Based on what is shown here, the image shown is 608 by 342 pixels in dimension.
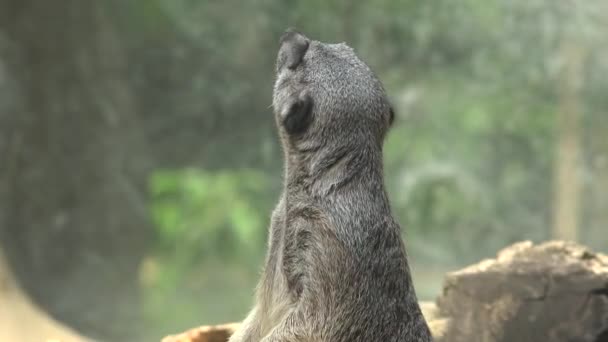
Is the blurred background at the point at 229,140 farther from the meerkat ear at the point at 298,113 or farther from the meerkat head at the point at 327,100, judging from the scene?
the meerkat ear at the point at 298,113

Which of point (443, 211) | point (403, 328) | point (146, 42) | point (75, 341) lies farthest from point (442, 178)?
point (403, 328)

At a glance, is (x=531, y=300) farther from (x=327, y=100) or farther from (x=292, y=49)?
(x=292, y=49)

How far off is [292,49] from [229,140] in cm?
526

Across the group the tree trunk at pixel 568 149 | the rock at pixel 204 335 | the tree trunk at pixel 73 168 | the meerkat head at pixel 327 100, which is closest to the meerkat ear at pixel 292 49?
the meerkat head at pixel 327 100

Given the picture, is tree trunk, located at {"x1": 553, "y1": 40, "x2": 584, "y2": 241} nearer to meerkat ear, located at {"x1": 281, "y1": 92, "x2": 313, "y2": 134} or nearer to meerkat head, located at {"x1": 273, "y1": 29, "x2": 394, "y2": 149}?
meerkat head, located at {"x1": 273, "y1": 29, "x2": 394, "y2": 149}

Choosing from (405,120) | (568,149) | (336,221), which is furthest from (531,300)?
(568,149)

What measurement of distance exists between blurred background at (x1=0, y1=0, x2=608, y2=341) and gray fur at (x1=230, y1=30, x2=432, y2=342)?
4954 mm

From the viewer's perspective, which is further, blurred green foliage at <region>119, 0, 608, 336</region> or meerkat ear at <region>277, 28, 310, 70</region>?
blurred green foliage at <region>119, 0, 608, 336</region>

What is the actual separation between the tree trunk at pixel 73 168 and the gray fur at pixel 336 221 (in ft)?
17.7

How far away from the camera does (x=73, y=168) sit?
7.70 meters

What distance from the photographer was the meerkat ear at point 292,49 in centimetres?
271

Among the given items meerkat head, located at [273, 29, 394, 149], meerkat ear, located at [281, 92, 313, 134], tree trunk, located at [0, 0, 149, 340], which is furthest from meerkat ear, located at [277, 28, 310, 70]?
tree trunk, located at [0, 0, 149, 340]

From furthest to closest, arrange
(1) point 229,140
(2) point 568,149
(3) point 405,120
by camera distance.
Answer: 1. (1) point 229,140
2. (3) point 405,120
3. (2) point 568,149

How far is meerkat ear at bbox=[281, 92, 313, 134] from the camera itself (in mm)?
2561
